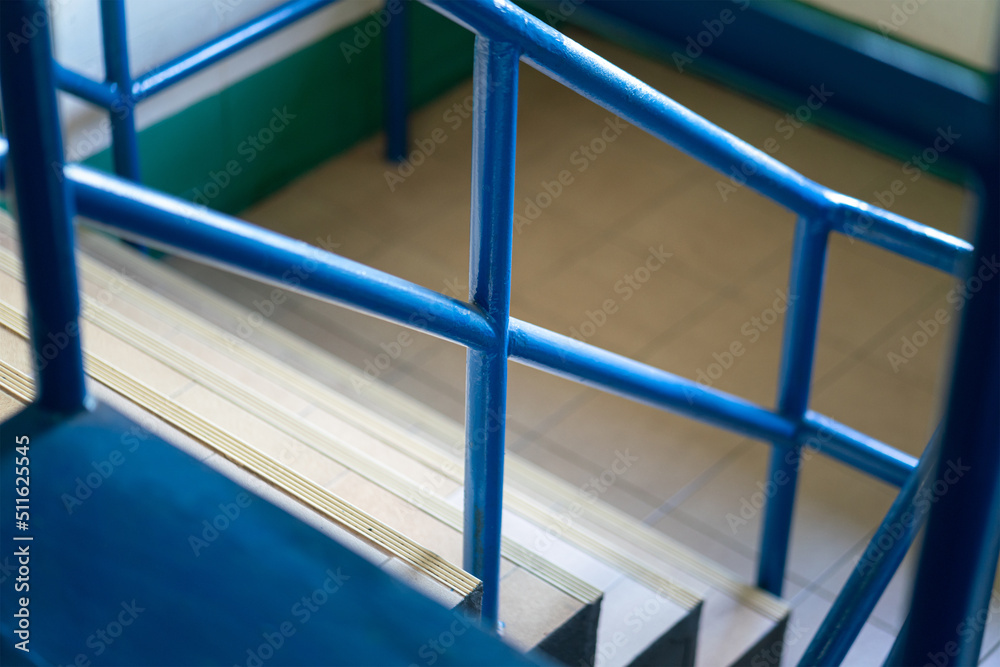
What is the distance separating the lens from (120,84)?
2.90m

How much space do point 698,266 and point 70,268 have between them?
3441mm

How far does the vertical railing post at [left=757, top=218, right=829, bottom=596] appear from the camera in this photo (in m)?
2.06

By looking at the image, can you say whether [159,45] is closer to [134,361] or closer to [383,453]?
[134,361]

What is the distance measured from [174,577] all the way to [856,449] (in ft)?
5.26

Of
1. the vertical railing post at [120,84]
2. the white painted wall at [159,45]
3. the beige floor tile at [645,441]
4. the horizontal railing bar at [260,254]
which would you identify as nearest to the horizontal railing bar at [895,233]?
the horizontal railing bar at [260,254]

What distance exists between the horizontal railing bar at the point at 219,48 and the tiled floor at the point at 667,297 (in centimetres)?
81

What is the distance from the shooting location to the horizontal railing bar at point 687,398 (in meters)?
1.49

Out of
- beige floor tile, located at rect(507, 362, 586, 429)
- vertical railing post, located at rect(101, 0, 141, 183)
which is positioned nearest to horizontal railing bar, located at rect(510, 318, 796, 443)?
beige floor tile, located at rect(507, 362, 586, 429)

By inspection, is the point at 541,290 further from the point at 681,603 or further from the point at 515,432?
the point at 681,603

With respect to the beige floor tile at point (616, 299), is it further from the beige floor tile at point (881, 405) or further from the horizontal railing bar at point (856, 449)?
the horizontal railing bar at point (856, 449)

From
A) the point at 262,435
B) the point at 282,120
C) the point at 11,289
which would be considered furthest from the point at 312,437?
the point at 282,120

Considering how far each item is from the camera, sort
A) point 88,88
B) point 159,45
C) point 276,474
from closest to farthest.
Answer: point 276,474
point 88,88
point 159,45

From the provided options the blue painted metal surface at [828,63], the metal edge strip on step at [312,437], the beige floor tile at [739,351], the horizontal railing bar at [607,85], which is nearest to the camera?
the blue painted metal surface at [828,63]

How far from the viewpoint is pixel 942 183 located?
15.2 feet
